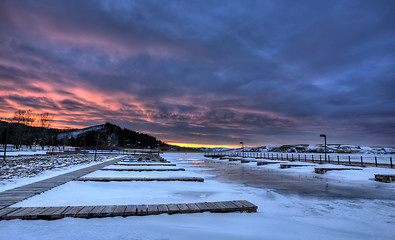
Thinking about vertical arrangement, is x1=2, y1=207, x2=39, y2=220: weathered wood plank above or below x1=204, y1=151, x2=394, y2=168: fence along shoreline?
above

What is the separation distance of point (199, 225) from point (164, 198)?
9.82ft

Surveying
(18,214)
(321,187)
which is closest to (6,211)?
(18,214)

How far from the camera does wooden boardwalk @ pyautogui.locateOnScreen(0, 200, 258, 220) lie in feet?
A: 15.9

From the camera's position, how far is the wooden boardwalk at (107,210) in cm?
485

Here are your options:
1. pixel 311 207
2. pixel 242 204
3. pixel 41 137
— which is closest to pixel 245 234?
pixel 242 204

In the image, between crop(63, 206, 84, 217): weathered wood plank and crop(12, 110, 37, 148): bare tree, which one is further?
crop(12, 110, 37, 148): bare tree

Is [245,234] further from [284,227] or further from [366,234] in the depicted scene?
[366,234]

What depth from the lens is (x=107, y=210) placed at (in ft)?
17.2

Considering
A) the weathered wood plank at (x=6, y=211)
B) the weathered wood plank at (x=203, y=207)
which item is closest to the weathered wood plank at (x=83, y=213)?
the weathered wood plank at (x=6, y=211)

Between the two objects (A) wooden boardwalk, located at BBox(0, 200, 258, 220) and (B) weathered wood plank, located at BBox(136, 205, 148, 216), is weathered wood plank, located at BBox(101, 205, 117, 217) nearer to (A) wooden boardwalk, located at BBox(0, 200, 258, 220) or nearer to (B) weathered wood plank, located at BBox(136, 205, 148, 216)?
(A) wooden boardwalk, located at BBox(0, 200, 258, 220)

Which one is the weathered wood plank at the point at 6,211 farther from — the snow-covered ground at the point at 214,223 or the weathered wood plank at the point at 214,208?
the weathered wood plank at the point at 214,208

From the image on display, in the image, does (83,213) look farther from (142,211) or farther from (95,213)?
(142,211)

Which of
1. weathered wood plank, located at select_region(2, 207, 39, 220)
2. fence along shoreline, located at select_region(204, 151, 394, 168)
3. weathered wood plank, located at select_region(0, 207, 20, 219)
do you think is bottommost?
fence along shoreline, located at select_region(204, 151, 394, 168)

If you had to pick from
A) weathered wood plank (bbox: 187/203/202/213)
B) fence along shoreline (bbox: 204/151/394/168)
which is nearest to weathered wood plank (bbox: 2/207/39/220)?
weathered wood plank (bbox: 187/203/202/213)
